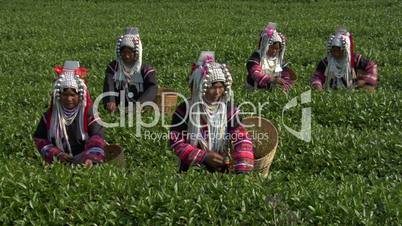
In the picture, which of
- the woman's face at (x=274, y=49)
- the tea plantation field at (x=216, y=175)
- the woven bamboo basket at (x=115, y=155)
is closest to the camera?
the tea plantation field at (x=216, y=175)

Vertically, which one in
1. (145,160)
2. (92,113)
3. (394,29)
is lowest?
(145,160)

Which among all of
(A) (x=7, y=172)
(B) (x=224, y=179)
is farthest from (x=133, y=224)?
(A) (x=7, y=172)

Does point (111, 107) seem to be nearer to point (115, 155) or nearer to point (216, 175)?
point (115, 155)

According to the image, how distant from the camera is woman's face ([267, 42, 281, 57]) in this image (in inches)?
419

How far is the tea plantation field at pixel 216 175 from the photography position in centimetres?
526

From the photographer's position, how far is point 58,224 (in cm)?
527

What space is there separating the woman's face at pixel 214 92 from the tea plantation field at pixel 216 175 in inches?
33.9

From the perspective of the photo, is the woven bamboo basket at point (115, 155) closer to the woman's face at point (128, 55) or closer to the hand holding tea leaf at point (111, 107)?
the hand holding tea leaf at point (111, 107)

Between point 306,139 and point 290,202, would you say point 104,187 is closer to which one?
point 290,202

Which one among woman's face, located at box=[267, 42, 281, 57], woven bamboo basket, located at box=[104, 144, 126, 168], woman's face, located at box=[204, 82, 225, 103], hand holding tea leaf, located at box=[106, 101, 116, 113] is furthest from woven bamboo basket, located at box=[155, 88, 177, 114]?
woman's face, located at box=[204, 82, 225, 103]

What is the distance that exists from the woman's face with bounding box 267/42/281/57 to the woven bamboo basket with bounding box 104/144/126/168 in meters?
4.51

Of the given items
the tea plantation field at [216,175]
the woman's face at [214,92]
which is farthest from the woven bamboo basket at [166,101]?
the woman's face at [214,92]

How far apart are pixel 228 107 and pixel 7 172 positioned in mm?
2329

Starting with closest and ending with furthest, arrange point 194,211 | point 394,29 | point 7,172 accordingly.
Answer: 1. point 194,211
2. point 7,172
3. point 394,29
